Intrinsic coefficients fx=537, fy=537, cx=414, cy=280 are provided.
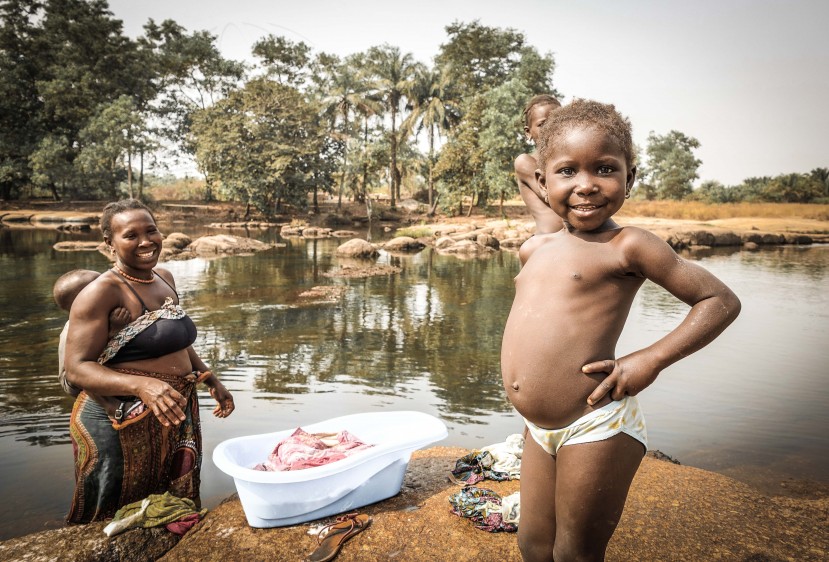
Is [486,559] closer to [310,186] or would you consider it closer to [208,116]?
[310,186]

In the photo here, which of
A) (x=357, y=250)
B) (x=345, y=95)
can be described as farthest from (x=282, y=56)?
(x=357, y=250)

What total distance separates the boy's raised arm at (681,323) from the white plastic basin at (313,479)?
161cm

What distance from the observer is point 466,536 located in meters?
2.81

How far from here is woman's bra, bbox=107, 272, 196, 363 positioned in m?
2.77

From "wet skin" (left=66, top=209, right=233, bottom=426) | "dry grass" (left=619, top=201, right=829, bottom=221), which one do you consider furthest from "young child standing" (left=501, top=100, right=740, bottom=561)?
"dry grass" (left=619, top=201, right=829, bottom=221)

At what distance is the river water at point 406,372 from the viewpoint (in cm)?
421

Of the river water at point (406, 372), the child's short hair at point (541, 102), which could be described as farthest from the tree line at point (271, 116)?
the child's short hair at point (541, 102)

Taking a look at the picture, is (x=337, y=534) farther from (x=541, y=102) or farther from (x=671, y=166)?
(x=671, y=166)

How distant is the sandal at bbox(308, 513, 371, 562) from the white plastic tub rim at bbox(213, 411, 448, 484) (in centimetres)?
29

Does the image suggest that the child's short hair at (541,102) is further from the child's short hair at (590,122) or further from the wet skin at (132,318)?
the wet skin at (132,318)

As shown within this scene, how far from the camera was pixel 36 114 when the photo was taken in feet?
118

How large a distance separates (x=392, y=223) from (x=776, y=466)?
32.7m

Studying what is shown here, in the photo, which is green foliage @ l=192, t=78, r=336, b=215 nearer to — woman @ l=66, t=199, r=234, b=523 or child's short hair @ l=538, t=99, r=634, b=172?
woman @ l=66, t=199, r=234, b=523

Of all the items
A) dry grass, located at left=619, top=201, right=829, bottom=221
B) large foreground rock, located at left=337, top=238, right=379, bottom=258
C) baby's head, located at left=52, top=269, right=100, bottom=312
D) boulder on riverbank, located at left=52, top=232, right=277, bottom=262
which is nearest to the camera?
baby's head, located at left=52, top=269, right=100, bottom=312
